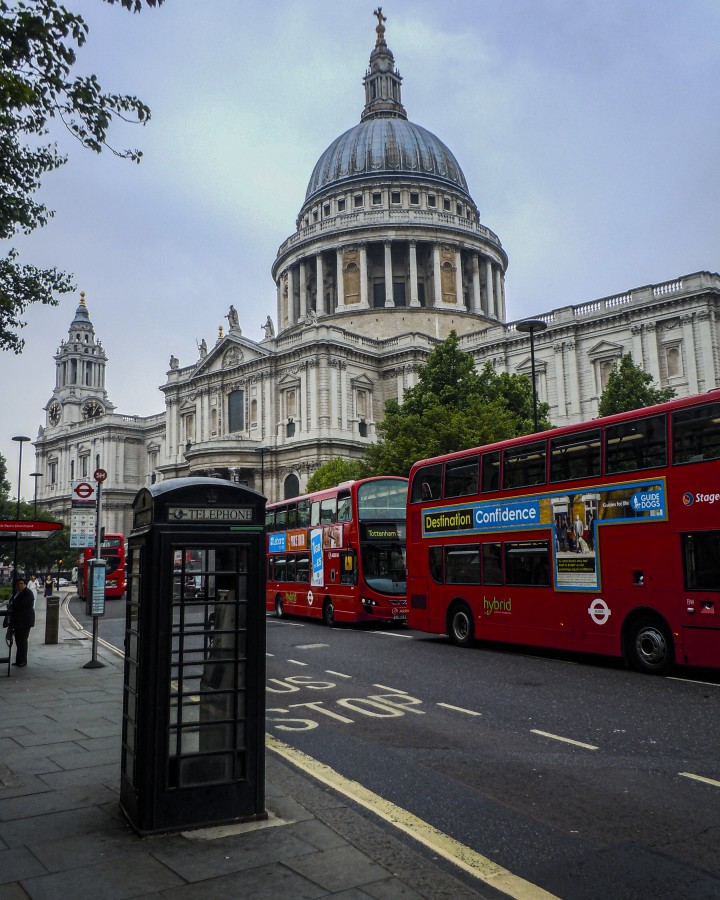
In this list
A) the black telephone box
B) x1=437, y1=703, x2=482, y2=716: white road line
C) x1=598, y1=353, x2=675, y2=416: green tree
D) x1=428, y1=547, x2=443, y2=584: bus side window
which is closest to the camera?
the black telephone box

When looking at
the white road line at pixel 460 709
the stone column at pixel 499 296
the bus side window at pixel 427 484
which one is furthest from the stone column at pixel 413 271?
the white road line at pixel 460 709

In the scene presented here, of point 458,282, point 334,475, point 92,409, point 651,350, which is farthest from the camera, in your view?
point 92,409

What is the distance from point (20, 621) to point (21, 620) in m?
0.02

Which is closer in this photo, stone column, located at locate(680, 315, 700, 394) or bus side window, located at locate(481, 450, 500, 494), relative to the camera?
bus side window, located at locate(481, 450, 500, 494)

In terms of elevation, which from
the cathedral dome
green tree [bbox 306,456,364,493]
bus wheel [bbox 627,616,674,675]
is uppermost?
the cathedral dome

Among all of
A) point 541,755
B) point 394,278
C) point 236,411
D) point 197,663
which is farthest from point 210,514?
point 394,278

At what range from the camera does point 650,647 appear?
12.8m

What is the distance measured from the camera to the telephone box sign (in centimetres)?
579

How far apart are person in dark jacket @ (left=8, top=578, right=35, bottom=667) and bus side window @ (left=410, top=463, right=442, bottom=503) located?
8495 mm

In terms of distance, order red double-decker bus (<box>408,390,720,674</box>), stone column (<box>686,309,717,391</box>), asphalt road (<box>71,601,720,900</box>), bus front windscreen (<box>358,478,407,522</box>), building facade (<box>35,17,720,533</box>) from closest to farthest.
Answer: asphalt road (<box>71,601,720,900</box>)
red double-decker bus (<box>408,390,720,674</box>)
bus front windscreen (<box>358,478,407,522</box>)
stone column (<box>686,309,717,391</box>)
building facade (<box>35,17,720,533</box>)

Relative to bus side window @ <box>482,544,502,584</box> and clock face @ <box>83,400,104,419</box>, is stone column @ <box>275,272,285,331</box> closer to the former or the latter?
clock face @ <box>83,400,104,419</box>

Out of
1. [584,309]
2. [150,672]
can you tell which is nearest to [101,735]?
[150,672]

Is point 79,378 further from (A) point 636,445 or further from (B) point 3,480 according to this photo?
(A) point 636,445

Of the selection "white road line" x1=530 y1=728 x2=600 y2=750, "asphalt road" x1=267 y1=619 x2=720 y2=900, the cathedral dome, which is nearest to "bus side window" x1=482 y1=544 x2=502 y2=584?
"asphalt road" x1=267 y1=619 x2=720 y2=900
